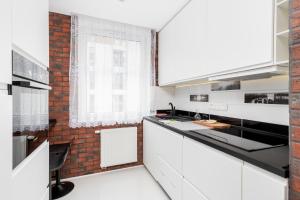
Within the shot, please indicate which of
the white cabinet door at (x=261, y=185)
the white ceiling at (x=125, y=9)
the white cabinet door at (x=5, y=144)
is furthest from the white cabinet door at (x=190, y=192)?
the white ceiling at (x=125, y=9)

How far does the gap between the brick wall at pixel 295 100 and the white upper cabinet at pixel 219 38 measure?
273mm

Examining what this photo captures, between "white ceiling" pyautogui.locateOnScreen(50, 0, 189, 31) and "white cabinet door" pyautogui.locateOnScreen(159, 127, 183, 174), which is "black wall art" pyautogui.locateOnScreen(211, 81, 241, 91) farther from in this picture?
"white ceiling" pyautogui.locateOnScreen(50, 0, 189, 31)

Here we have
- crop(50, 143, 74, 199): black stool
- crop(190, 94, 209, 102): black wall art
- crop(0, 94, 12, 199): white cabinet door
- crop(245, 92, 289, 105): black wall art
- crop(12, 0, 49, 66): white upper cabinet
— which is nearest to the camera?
crop(0, 94, 12, 199): white cabinet door

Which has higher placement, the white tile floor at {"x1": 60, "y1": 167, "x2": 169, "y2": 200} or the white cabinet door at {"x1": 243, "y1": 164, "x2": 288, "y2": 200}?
the white cabinet door at {"x1": 243, "y1": 164, "x2": 288, "y2": 200}

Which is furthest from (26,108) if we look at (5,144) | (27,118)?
(5,144)

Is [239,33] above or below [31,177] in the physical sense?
above

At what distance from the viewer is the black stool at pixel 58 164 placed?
176cm

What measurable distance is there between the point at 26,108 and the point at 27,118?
0.19 feet

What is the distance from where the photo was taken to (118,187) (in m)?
2.18

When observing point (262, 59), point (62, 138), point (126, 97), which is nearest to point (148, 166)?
point (126, 97)

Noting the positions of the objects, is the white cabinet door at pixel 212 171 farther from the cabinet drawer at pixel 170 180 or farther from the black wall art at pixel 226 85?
the black wall art at pixel 226 85

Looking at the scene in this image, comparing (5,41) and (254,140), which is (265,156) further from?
(5,41)

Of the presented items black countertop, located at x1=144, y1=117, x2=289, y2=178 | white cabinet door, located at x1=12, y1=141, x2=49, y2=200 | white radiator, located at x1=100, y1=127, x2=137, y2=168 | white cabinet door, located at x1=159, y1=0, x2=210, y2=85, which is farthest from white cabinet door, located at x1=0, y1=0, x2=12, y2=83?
white radiator, located at x1=100, y1=127, x2=137, y2=168

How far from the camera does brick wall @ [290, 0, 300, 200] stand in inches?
29.2
